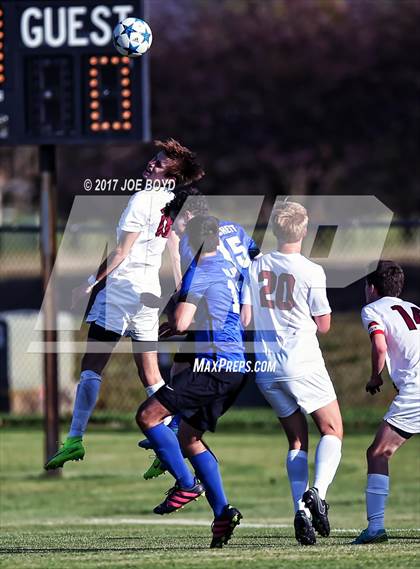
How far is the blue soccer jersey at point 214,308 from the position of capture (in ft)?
28.9

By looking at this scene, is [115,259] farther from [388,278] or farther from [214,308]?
[388,278]

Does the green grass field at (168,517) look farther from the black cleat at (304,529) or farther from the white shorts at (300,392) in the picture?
the white shorts at (300,392)

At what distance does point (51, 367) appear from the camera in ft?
50.7

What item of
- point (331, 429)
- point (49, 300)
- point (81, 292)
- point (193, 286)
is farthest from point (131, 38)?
point (49, 300)

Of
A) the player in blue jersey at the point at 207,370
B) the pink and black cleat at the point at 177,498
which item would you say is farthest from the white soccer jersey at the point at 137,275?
the pink and black cleat at the point at 177,498

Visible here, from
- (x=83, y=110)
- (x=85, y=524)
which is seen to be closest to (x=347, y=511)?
(x=85, y=524)

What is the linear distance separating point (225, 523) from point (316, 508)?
0.59 metres

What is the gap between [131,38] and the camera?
1120 centimetres

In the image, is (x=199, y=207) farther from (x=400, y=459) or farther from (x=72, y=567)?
(x=400, y=459)

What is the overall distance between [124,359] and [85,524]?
861 cm

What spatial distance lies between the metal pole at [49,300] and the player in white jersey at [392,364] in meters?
6.79

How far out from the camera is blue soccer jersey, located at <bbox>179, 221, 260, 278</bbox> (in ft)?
29.6

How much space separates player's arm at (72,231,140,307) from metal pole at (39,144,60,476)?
18.0 feet

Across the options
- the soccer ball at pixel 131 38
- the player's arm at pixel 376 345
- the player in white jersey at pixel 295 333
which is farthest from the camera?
the soccer ball at pixel 131 38
